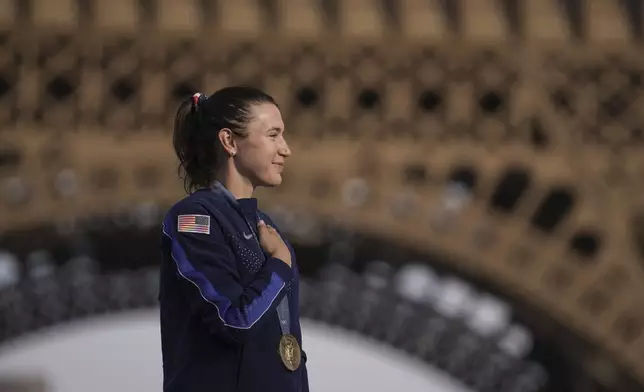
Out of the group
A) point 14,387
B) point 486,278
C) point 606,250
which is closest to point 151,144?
point 486,278

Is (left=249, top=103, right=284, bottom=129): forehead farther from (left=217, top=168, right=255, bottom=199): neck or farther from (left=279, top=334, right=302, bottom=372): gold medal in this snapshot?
(left=279, top=334, right=302, bottom=372): gold medal

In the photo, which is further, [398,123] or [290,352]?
[398,123]

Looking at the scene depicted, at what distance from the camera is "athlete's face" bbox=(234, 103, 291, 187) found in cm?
203

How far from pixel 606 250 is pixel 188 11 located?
3507mm

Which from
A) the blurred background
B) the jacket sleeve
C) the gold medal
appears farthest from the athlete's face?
the blurred background

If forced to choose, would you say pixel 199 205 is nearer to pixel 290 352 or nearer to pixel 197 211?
pixel 197 211

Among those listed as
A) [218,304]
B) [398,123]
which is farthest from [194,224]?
[398,123]

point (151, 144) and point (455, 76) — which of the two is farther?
point (455, 76)

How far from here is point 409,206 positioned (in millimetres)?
8516

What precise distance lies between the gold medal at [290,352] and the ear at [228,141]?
0.33m

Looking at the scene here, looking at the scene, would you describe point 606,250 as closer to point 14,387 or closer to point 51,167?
point 51,167

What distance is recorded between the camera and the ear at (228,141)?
2033mm

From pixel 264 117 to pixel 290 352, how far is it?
15.8 inches

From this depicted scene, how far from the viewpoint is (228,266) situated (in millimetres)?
1919
